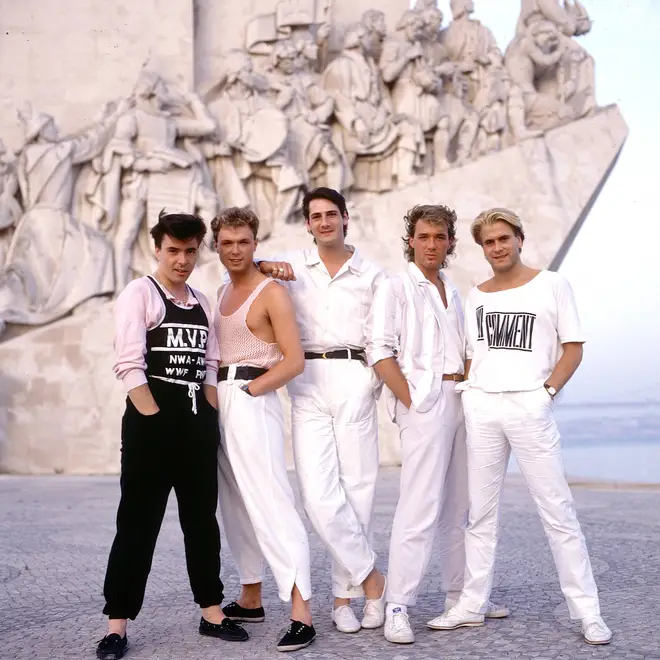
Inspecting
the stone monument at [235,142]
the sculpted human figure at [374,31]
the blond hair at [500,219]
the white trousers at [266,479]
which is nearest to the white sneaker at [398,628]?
the white trousers at [266,479]

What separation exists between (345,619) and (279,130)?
631 centimetres

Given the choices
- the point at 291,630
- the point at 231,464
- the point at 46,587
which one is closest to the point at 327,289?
the point at 231,464

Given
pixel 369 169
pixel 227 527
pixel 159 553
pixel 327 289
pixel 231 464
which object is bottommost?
pixel 159 553

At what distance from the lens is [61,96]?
873 centimetres

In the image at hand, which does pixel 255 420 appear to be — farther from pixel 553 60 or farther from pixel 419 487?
pixel 553 60

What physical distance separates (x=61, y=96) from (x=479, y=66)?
3.84 meters

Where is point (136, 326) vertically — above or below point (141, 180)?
below

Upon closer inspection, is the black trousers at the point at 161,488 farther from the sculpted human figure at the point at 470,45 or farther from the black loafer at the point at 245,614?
the sculpted human figure at the point at 470,45

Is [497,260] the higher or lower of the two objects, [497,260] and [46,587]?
the higher

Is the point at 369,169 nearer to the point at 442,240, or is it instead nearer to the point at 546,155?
the point at 546,155

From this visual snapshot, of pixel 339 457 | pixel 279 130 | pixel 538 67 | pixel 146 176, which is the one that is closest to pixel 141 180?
pixel 146 176

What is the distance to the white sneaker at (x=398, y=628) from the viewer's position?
2.65 m

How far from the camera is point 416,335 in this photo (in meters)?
2.91

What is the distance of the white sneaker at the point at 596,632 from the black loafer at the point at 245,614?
91cm
